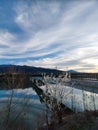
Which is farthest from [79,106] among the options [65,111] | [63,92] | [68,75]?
[63,92]

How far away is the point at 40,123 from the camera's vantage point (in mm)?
12055

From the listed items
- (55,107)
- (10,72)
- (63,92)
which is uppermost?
(10,72)

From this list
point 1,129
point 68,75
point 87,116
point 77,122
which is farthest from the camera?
point 68,75

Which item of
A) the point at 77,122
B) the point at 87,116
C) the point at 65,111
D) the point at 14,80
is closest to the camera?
the point at 14,80

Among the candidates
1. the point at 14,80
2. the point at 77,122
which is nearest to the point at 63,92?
the point at 77,122

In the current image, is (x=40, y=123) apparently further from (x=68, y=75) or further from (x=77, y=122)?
(x=68, y=75)

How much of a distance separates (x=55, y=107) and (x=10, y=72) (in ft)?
12.5

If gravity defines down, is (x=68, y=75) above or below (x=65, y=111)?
above

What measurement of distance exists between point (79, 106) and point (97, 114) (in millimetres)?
3624

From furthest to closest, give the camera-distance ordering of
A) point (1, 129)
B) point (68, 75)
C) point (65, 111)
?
point (65, 111) < point (68, 75) < point (1, 129)

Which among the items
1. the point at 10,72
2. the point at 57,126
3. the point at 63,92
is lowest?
the point at 57,126

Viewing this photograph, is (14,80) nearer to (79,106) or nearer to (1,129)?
(1,129)

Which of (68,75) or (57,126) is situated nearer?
(57,126)

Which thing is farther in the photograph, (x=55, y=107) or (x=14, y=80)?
(x=55, y=107)
